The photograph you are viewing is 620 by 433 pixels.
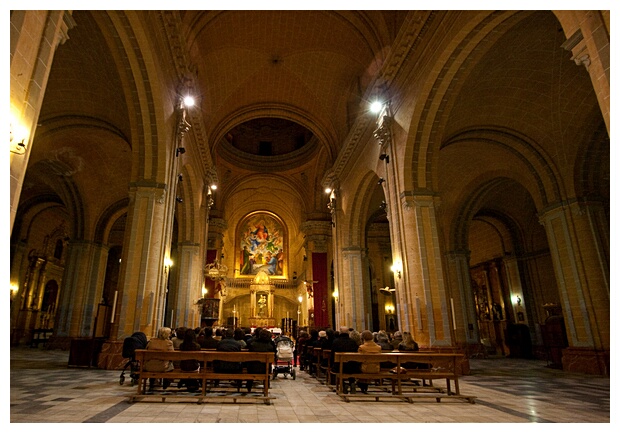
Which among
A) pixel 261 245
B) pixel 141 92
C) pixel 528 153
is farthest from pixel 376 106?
pixel 261 245

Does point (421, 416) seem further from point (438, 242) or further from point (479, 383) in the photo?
point (438, 242)

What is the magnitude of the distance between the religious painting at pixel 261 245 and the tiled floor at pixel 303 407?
952 inches

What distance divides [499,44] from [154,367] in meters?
9.62

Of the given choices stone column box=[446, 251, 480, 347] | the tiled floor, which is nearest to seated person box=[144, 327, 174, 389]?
the tiled floor

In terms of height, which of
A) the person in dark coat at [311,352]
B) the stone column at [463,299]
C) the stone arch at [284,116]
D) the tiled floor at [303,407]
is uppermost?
the stone arch at [284,116]

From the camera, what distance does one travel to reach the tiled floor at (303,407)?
3.89 meters

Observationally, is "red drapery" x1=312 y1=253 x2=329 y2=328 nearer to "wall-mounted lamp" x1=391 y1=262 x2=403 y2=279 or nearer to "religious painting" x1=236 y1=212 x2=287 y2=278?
"religious painting" x1=236 y1=212 x2=287 y2=278

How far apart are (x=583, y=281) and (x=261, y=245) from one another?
24360 millimetres

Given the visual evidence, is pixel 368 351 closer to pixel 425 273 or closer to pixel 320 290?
pixel 425 273

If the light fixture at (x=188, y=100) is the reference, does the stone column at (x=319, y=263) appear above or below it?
below

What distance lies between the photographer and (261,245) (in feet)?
103

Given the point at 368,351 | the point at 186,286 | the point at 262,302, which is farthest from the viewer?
the point at 262,302

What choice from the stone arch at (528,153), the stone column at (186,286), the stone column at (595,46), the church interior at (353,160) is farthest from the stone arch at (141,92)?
the stone arch at (528,153)

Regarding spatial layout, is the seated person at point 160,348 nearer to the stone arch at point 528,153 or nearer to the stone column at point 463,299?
the stone arch at point 528,153
